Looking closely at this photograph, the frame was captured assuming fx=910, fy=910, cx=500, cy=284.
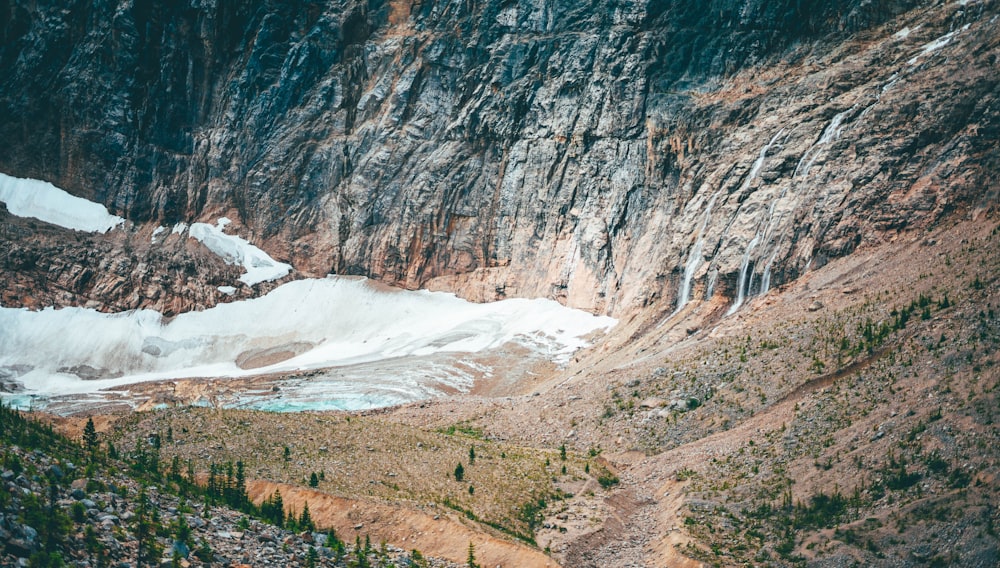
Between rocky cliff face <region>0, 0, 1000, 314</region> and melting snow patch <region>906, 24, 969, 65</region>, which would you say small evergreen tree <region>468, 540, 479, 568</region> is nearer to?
rocky cliff face <region>0, 0, 1000, 314</region>

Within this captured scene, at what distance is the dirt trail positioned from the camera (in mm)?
27391

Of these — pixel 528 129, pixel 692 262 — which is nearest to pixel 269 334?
pixel 528 129

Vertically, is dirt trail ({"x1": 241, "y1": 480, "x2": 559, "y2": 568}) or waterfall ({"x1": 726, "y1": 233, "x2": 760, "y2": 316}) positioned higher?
waterfall ({"x1": 726, "y1": 233, "x2": 760, "y2": 316})

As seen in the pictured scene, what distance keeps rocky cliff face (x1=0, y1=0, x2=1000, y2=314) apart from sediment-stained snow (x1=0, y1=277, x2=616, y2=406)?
3.73m

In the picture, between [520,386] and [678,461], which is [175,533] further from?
[520,386]

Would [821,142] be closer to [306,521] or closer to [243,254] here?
[306,521]

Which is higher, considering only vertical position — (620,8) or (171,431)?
(620,8)

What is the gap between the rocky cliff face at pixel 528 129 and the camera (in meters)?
57.1

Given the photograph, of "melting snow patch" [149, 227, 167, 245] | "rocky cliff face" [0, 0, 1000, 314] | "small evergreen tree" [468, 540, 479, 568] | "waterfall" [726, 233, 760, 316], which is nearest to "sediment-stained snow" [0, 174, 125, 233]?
"rocky cliff face" [0, 0, 1000, 314]

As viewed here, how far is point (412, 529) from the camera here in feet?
93.7

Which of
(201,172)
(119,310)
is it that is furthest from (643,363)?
(201,172)

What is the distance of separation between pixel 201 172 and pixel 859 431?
90.8 m

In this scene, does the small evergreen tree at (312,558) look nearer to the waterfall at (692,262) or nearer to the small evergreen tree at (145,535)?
the small evergreen tree at (145,535)

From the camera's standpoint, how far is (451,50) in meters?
97.6
